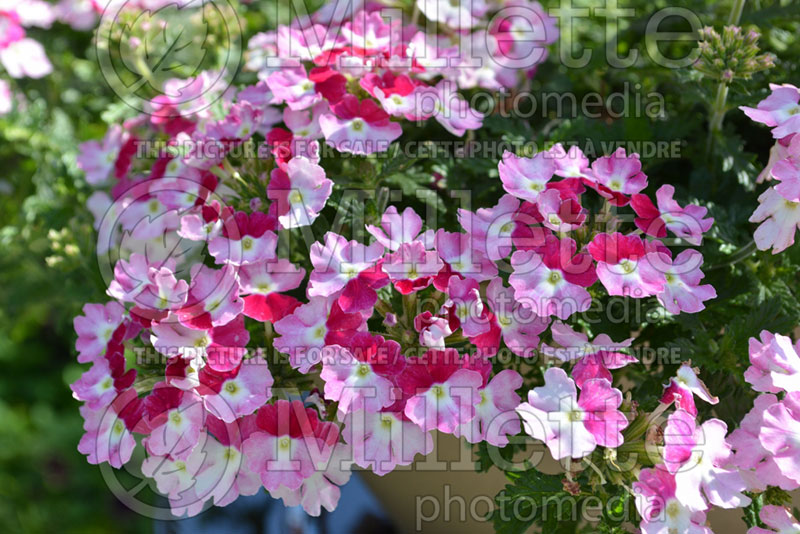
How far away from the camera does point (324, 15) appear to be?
1.41 m

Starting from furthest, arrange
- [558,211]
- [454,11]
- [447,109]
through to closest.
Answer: [454,11]
[447,109]
[558,211]

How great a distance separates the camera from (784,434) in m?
0.81

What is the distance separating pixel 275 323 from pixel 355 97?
1.14ft

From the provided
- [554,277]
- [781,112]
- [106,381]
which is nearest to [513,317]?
[554,277]

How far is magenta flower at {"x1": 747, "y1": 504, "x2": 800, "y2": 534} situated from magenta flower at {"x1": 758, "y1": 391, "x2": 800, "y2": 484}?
7 cm

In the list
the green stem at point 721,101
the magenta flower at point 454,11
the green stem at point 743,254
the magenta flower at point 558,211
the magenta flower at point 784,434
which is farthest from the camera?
the magenta flower at point 454,11

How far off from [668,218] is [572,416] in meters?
0.29

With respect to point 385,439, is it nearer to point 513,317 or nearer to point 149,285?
point 513,317

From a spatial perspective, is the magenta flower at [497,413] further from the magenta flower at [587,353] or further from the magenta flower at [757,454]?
the magenta flower at [757,454]

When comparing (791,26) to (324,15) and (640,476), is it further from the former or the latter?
(640,476)

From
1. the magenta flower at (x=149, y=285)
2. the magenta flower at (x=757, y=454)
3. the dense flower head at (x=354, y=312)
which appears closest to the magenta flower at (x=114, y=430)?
the dense flower head at (x=354, y=312)

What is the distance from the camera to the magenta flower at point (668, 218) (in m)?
0.94

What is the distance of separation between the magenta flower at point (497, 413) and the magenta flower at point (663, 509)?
15cm

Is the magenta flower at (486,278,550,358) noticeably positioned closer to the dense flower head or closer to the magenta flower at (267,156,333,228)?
the dense flower head
